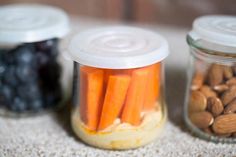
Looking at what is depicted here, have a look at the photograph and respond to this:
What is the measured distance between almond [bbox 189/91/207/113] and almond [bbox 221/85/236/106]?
29 millimetres

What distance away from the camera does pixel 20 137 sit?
24.9 inches

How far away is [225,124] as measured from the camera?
59 cm

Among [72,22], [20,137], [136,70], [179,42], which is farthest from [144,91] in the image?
[72,22]

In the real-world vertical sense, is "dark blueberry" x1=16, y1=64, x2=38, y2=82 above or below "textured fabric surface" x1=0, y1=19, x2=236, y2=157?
above

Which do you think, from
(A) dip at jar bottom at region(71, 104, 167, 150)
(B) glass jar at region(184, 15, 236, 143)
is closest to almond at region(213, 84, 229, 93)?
(B) glass jar at region(184, 15, 236, 143)

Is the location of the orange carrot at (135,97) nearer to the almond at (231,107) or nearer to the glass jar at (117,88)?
the glass jar at (117,88)

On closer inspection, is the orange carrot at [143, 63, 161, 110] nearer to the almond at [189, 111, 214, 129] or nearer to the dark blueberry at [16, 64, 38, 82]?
the almond at [189, 111, 214, 129]

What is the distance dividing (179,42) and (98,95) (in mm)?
413

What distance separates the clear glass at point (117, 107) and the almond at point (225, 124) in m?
0.09

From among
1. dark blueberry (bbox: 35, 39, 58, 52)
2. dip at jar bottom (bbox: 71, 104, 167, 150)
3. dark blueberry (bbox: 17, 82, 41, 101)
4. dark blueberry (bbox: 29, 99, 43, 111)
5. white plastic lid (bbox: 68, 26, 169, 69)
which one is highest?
white plastic lid (bbox: 68, 26, 169, 69)

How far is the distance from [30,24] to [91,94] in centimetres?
19

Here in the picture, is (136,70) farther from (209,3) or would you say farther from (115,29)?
(209,3)

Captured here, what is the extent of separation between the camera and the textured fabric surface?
0.59 metres

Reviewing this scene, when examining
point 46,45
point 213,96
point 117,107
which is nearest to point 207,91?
point 213,96
